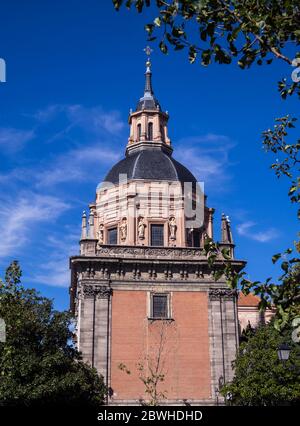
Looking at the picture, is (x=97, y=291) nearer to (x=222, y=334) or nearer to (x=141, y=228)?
(x=141, y=228)

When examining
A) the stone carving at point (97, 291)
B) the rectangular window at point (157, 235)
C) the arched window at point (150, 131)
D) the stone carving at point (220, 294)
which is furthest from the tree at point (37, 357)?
the arched window at point (150, 131)

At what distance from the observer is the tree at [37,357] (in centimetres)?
1973

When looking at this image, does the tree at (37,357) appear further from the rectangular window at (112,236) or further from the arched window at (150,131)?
the arched window at (150,131)

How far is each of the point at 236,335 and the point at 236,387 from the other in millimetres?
4399

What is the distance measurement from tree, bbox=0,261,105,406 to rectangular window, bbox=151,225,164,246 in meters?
9.36

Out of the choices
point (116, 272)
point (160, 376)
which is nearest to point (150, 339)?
point (160, 376)

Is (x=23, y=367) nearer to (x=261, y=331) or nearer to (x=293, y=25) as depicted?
(x=261, y=331)

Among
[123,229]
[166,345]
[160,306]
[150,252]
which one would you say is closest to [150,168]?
[123,229]

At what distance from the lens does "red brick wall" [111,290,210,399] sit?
88.1 ft

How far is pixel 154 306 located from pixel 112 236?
6.06m

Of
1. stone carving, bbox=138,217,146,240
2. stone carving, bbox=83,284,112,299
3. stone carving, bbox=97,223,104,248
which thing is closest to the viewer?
stone carving, bbox=83,284,112,299

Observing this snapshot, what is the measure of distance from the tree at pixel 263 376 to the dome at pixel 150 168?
11260 mm

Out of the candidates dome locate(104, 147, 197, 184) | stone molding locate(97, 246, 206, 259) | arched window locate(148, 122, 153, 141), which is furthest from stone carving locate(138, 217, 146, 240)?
arched window locate(148, 122, 153, 141)

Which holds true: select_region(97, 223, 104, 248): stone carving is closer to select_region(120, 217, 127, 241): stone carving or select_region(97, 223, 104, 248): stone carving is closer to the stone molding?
select_region(120, 217, 127, 241): stone carving
